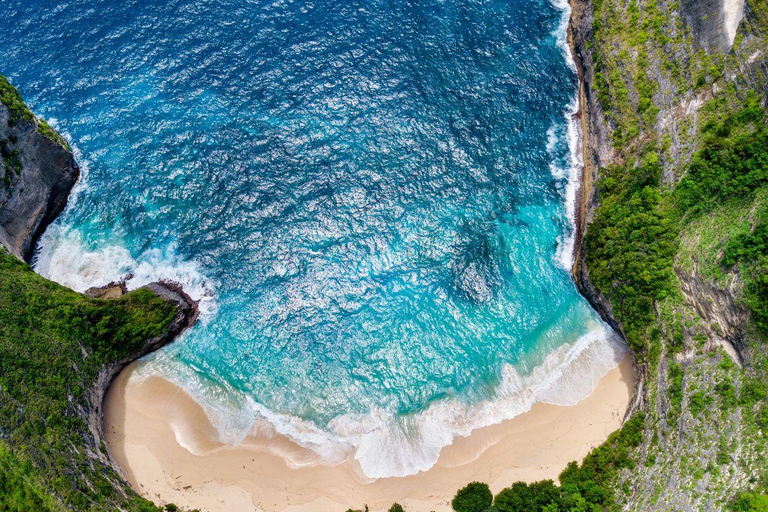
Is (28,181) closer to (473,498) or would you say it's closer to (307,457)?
(307,457)

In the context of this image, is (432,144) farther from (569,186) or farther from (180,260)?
(180,260)

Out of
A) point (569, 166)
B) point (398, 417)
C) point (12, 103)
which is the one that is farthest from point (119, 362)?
point (569, 166)

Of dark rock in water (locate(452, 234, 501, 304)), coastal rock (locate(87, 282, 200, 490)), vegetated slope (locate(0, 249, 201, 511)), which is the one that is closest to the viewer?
vegetated slope (locate(0, 249, 201, 511))

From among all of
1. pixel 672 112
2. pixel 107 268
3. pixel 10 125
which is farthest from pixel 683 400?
pixel 10 125

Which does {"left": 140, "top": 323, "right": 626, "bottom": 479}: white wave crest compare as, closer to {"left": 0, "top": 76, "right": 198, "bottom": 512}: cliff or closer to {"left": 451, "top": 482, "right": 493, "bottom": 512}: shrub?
{"left": 451, "top": 482, "right": 493, "bottom": 512}: shrub

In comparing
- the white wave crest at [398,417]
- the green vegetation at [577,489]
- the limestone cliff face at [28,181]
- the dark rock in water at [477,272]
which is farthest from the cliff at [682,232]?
the limestone cliff face at [28,181]

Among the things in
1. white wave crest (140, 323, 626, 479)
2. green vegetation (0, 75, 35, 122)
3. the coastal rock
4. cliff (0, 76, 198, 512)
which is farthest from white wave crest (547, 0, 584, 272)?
green vegetation (0, 75, 35, 122)

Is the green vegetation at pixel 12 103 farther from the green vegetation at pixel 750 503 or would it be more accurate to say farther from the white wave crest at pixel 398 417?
the green vegetation at pixel 750 503
